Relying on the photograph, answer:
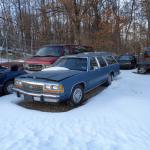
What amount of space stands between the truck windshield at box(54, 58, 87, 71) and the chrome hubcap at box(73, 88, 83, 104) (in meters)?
0.97

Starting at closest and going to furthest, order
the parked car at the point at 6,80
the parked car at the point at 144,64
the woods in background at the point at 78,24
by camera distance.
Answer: the parked car at the point at 6,80 < the parked car at the point at 144,64 < the woods in background at the point at 78,24

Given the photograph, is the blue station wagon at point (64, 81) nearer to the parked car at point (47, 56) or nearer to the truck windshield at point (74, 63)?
the truck windshield at point (74, 63)

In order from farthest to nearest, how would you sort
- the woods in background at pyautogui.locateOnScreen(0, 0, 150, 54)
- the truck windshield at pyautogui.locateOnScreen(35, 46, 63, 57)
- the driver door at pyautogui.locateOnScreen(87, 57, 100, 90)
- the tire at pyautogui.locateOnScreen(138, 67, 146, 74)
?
the woods in background at pyautogui.locateOnScreen(0, 0, 150, 54) → the tire at pyautogui.locateOnScreen(138, 67, 146, 74) → the truck windshield at pyautogui.locateOnScreen(35, 46, 63, 57) → the driver door at pyautogui.locateOnScreen(87, 57, 100, 90)

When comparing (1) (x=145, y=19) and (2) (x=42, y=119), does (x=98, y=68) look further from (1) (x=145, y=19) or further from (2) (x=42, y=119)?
(1) (x=145, y=19)

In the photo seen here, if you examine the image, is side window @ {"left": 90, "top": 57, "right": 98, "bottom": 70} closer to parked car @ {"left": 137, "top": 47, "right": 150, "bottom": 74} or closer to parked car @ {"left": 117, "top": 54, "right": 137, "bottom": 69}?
parked car @ {"left": 137, "top": 47, "right": 150, "bottom": 74}

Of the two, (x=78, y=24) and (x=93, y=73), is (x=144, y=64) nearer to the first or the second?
(x=93, y=73)

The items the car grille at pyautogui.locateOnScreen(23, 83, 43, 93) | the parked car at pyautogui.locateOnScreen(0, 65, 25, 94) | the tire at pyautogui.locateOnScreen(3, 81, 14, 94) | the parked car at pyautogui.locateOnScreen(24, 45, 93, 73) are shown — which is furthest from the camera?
the parked car at pyautogui.locateOnScreen(24, 45, 93, 73)

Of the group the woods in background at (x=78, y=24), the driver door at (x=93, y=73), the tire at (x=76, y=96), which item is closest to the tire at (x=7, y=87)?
the tire at (x=76, y=96)

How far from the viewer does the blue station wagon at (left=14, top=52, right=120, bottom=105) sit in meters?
6.16

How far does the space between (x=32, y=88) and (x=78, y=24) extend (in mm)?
16635

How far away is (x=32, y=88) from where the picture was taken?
6.43 m

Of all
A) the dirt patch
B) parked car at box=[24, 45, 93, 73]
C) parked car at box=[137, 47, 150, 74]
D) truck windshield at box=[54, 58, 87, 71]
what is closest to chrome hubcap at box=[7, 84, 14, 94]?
the dirt patch

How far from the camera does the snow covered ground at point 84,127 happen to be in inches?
157

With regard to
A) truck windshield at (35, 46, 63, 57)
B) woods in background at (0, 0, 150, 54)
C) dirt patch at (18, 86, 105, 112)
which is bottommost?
dirt patch at (18, 86, 105, 112)
